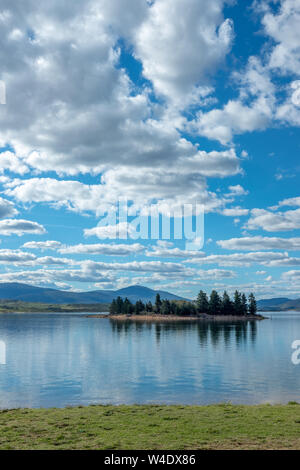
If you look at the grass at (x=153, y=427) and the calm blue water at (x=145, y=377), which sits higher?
the grass at (x=153, y=427)

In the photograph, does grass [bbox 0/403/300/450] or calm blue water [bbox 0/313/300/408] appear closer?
grass [bbox 0/403/300/450]

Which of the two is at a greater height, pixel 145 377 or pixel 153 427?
pixel 153 427

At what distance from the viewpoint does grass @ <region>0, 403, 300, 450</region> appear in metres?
24.3

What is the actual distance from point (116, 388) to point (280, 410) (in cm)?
2253

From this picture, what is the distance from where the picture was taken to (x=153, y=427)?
2919 cm

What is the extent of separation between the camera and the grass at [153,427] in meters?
24.3

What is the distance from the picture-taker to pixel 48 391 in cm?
4878

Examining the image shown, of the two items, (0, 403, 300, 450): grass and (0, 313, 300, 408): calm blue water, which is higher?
(0, 403, 300, 450): grass

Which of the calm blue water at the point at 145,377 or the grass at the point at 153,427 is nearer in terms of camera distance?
the grass at the point at 153,427

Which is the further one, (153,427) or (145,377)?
(145,377)
